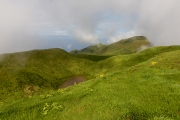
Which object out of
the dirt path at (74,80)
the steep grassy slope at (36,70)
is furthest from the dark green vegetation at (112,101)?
the dirt path at (74,80)

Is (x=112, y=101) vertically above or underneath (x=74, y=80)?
above

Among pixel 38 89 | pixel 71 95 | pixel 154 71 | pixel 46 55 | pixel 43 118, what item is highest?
pixel 46 55

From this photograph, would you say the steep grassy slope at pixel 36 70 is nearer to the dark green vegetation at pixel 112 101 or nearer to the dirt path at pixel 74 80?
the dirt path at pixel 74 80

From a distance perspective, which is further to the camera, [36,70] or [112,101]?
[36,70]

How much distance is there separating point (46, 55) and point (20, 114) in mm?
94318

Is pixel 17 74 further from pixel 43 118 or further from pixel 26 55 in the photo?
pixel 43 118

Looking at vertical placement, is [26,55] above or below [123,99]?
above

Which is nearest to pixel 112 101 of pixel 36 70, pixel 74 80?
pixel 74 80

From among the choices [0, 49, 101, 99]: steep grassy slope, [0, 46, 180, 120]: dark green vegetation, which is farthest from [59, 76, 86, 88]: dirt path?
[0, 46, 180, 120]: dark green vegetation

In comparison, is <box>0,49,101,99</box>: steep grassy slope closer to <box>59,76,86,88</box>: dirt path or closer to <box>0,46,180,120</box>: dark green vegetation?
<box>59,76,86,88</box>: dirt path

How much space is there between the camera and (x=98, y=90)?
26.1m

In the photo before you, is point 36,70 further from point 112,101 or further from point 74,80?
point 112,101

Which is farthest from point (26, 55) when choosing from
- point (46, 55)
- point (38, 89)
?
point (38, 89)

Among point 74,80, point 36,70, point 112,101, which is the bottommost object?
point 74,80
